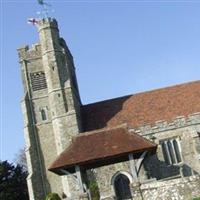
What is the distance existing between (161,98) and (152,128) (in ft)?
14.1

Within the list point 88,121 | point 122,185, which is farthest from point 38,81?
point 122,185

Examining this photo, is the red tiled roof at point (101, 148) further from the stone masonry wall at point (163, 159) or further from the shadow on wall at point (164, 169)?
the shadow on wall at point (164, 169)

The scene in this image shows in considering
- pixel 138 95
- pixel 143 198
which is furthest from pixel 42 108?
pixel 143 198

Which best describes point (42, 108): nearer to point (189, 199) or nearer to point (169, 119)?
point (169, 119)

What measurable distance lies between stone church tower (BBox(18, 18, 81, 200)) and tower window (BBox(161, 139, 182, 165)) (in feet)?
20.3

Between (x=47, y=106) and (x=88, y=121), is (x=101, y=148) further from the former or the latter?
(x=47, y=106)

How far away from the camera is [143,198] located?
2078 cm

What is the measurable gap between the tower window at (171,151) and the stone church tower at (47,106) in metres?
6.18

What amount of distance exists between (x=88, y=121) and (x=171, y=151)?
23.2 feet

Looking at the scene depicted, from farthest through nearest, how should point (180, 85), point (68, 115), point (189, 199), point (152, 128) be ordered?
1. point (180, 85)
2. point (68, 115)
3. point (152, 128)
4. point (189, 199)

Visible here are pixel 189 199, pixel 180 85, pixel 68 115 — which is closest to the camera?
pixel 189 199

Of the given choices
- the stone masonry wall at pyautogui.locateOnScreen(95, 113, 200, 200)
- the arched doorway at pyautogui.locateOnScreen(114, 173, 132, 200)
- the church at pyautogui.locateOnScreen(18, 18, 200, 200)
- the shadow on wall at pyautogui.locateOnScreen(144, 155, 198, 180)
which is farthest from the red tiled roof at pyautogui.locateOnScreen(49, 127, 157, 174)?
the shadow on wall at pyautogui.locateOnScreen(144, 155, 198, 180)

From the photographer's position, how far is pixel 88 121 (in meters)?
37.0

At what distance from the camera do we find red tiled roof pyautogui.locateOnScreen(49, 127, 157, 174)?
73.4 feet
